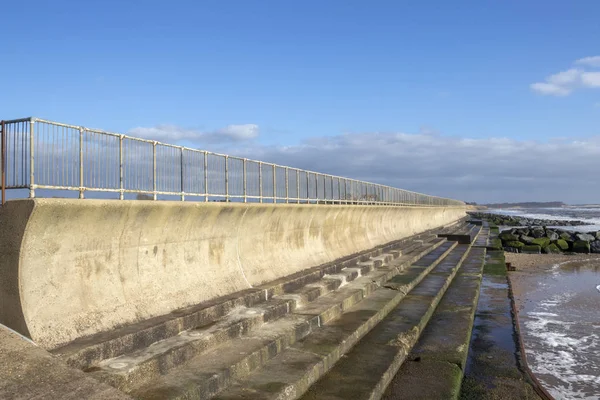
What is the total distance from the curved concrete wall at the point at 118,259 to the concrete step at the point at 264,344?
→ 1.07 m

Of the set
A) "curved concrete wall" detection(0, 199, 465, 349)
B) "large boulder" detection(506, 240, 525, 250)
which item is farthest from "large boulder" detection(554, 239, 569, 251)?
"curved concrete wall" detection(0, 199, 465, 349)

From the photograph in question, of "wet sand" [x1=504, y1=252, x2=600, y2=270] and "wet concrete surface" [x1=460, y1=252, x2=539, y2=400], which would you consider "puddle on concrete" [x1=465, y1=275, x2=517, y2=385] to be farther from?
"wet sand" [x1=504, y1=252, x2=600, y2=270]

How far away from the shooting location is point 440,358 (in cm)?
732

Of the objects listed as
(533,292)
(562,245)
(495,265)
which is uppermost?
(495,265)

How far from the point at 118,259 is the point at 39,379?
229 cm

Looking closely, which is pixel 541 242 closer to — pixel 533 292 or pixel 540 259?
pixel 540 259

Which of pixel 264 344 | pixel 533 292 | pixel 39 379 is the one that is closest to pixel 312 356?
pixel 264 344

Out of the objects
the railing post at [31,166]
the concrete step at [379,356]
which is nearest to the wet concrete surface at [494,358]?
the concrete step at [379,356]

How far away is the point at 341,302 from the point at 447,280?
20.8ft

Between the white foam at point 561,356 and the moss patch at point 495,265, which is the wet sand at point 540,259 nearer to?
the moss patch at point 495,265

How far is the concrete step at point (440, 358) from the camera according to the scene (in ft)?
19.8

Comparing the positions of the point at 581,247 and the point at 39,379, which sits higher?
the point at 39,379

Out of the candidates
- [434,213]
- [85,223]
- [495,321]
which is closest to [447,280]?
[495,321]

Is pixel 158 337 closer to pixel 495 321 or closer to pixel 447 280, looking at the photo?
pixel 495 321
